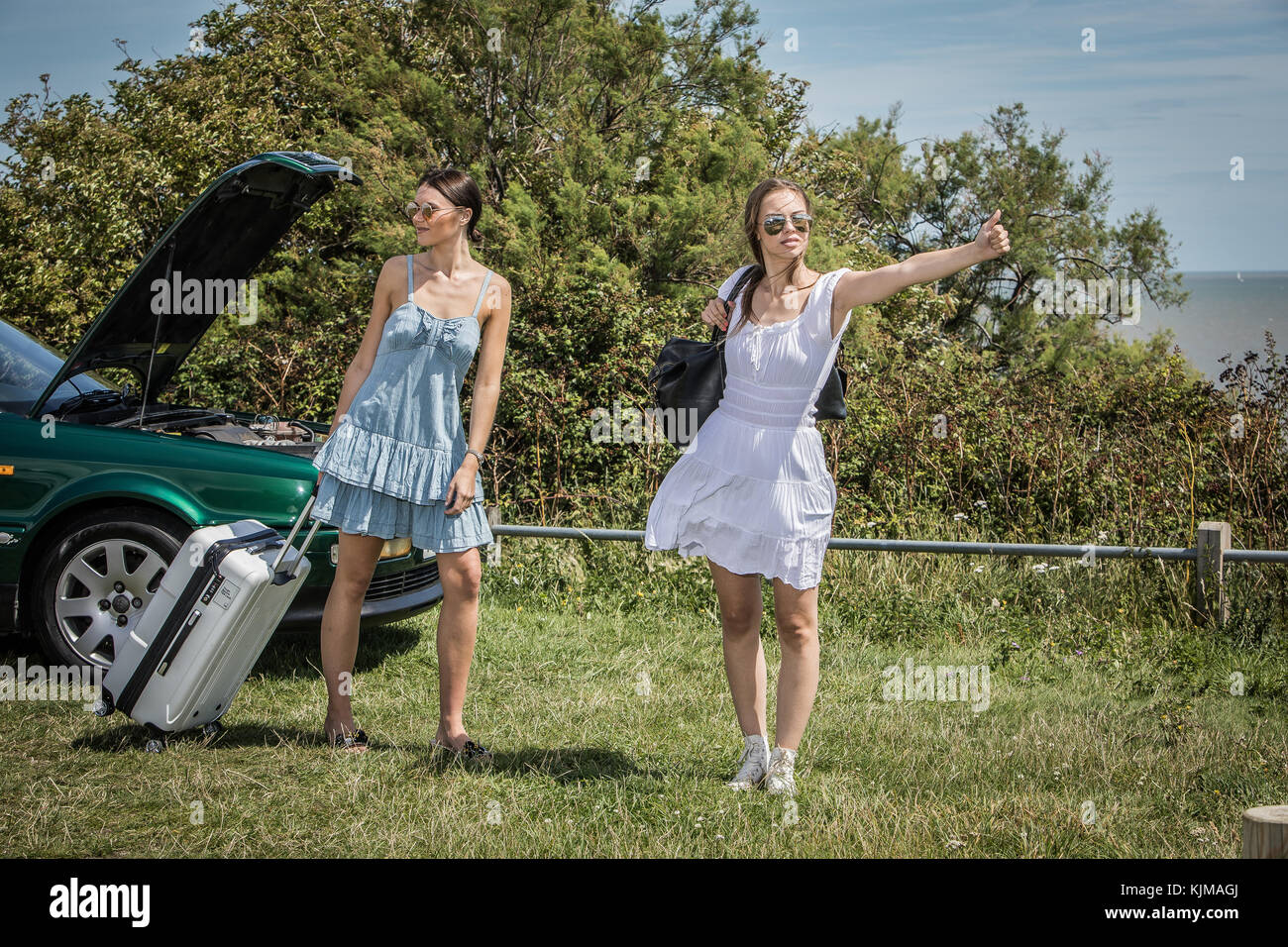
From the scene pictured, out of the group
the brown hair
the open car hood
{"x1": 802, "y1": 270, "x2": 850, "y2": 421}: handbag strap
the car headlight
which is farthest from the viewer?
the car headlight

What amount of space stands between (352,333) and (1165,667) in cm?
674

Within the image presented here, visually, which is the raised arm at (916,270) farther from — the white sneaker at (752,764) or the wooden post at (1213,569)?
the wooden post at (1213,569)

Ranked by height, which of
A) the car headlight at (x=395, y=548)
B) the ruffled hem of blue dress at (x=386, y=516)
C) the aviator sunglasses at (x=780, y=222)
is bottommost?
the car headlight at (x=395, y=548)

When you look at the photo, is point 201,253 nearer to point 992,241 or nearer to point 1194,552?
point 992,241

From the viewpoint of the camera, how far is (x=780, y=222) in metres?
3.54

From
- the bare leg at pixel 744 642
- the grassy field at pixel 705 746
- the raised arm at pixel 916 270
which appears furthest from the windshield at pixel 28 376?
the raised arm at pixel 916 270

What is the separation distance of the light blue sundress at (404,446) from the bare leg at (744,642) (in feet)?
2.84

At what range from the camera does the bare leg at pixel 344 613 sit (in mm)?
3969

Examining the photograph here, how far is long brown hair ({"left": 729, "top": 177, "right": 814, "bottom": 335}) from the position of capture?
142 inches

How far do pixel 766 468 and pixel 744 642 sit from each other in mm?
612

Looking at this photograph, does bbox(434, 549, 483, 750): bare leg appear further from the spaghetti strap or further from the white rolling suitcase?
the spaghetti strap

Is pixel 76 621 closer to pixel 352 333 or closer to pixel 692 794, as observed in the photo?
pixel 692 794

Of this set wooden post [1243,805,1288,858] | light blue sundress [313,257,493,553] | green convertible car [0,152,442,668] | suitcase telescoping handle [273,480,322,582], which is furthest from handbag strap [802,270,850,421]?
green convertible car [0,152,442,668]

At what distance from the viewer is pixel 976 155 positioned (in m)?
24.5
